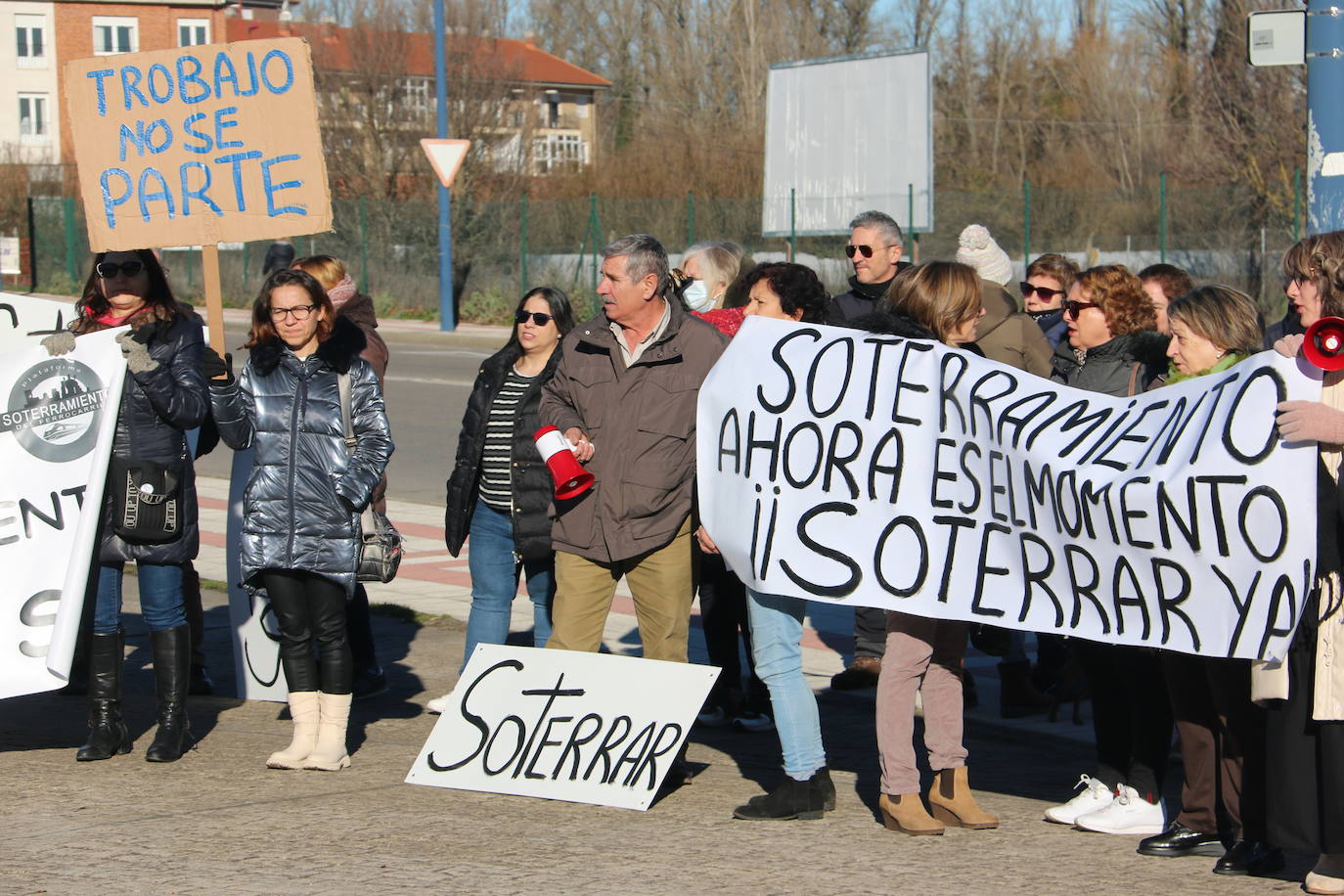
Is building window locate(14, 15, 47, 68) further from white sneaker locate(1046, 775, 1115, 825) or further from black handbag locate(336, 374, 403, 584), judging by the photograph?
white sneaker locate(1046, 775, 1115, 825)

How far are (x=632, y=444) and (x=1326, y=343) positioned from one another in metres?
2.18

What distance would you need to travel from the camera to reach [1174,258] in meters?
29.2

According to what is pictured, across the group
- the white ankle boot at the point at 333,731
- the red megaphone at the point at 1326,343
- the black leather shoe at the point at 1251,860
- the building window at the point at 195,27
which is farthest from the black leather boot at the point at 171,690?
the building window at the point at 195,27

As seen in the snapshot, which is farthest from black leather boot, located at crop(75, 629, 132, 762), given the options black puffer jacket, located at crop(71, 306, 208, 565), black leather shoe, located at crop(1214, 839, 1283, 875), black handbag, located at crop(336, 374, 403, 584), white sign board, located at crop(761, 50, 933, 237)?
white sign board, located at crop(761, 50, 933, 237)

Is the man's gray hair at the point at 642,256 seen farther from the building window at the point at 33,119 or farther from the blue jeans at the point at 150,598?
the building window at the point at 33,119

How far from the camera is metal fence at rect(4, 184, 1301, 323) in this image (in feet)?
96.7

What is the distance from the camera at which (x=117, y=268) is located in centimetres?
628

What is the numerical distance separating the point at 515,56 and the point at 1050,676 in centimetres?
3907

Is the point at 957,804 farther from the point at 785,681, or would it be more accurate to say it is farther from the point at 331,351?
the point at 331,351

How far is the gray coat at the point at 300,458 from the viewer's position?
605 centimetres

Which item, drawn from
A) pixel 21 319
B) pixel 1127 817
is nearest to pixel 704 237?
pixel 21 319

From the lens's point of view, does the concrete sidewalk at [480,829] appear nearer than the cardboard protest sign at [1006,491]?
No

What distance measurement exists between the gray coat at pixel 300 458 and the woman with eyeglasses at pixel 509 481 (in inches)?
22.2

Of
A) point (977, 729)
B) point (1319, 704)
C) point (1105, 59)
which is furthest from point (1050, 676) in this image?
point (1105, 59)
